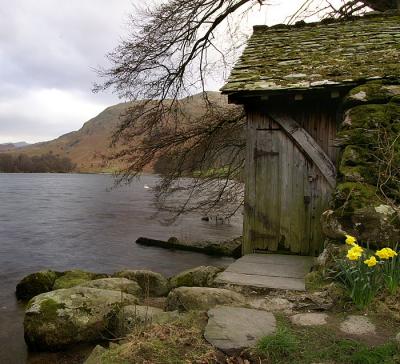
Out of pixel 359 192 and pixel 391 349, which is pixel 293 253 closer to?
pixel 359 192

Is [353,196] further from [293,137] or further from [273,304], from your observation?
[293,137]

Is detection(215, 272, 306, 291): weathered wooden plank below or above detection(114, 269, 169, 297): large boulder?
above

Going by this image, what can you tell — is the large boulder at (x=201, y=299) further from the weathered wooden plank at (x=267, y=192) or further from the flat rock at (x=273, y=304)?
the weathered wooden plank at (x=267, y=192)

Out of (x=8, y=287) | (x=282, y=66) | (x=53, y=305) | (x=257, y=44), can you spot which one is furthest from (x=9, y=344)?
(x=257, y=44)

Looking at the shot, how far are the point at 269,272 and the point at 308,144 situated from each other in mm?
2548

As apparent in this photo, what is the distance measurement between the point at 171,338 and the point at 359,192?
2.99m

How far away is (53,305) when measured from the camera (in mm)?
6812

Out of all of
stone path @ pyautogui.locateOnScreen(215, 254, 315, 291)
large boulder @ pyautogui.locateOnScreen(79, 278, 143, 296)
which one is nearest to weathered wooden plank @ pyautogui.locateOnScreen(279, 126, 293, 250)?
stone path @ pyautogui.locateOnScreen(215, 254, 315, 291)

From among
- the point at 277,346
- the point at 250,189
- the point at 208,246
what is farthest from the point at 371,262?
the point at 208,246

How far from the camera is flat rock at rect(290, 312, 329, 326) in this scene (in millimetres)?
3758

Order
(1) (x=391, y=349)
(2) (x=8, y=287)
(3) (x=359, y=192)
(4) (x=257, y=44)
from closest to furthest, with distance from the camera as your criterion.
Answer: (1) (x=391, y=349) → (3) (x=359, y=192) → (4) (x=257, y=44) → (2) (x=8, y=287)

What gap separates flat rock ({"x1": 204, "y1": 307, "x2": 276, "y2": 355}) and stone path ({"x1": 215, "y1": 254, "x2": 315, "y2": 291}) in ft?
2.70

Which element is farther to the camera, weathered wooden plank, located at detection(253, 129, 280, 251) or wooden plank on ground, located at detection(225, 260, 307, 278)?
weathered wooden plank, located at detection(253, 129, 280, 251)

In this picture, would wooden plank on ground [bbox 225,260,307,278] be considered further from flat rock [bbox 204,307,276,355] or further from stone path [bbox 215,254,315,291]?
flat rock [bbox 204,307,276,355]
